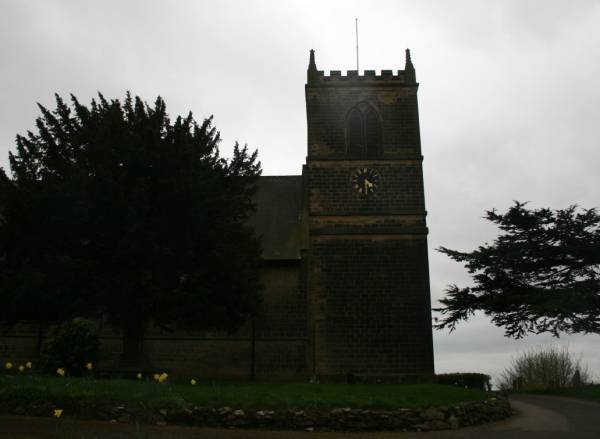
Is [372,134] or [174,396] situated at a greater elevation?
[372,134]

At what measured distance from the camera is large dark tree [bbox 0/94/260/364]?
17.0 metres

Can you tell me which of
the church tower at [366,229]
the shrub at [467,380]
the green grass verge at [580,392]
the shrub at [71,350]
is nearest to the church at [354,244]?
the church tower at [366,229]

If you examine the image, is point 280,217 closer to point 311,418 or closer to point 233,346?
point 233,346

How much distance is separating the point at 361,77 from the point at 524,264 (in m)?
12.4

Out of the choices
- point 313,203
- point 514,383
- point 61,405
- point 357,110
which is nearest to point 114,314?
point 61,405

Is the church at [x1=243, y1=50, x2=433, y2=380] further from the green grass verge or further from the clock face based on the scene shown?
the green grass verge

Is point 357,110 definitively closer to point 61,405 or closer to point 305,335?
point 305,335

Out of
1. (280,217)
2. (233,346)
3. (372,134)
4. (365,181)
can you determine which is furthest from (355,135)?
(233,346)

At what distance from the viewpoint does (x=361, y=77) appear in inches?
1102

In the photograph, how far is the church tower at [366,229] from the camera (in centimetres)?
2422

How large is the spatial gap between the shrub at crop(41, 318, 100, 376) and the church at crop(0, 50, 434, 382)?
16.4ft

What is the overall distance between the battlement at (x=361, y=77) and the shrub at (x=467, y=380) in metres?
13.9

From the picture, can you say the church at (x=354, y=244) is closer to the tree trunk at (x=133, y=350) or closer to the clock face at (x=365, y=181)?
the clock face at (x=365, y=181)

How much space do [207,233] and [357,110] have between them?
12665 millimetres
